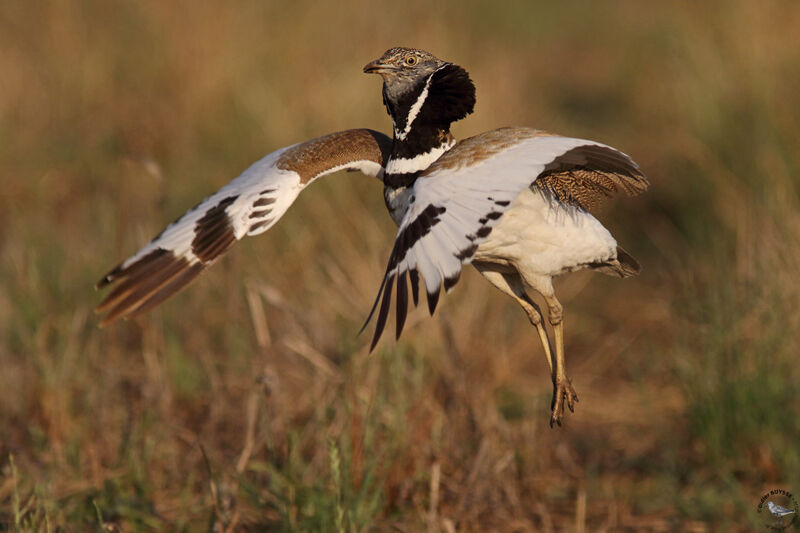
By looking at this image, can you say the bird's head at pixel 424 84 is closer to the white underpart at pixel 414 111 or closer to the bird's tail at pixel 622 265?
the white underpart at pixel 414 111

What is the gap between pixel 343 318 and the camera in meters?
4.16

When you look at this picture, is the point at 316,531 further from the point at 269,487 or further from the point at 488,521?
the point at 488,521

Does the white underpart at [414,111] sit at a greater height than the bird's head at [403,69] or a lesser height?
lesser

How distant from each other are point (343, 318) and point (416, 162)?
1.61m

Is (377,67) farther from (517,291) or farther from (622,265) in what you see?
(622,265)

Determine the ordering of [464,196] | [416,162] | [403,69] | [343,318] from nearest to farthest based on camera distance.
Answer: [464,196]
[416,162]
[403,69]
[343,318]

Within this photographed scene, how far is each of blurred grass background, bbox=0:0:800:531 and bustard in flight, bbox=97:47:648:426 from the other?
2.08 ft

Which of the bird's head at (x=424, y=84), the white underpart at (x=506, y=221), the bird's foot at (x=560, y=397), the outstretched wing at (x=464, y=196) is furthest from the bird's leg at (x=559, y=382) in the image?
the bird's head at (x=424, y=84)

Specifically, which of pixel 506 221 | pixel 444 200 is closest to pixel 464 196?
pixel 444 200

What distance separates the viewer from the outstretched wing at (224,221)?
2566 mm

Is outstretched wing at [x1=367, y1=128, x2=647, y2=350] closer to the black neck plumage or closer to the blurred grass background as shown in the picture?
the black neck plumage

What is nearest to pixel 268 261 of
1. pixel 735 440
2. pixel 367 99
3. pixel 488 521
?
pixel 367 99

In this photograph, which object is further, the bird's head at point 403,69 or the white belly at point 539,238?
the bird's head at point 403,69

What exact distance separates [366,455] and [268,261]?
5.96 feet
